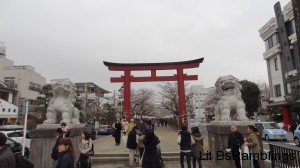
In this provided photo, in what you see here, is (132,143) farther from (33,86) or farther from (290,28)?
(33,86)

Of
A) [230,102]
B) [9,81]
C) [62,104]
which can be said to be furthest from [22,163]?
[9,81]

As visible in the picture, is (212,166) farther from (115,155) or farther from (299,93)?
(299,93)

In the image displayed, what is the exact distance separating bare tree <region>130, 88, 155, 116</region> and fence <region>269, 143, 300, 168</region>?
45257 millimetres

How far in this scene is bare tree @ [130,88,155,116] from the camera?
A: 52.8m

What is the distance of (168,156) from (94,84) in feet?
179

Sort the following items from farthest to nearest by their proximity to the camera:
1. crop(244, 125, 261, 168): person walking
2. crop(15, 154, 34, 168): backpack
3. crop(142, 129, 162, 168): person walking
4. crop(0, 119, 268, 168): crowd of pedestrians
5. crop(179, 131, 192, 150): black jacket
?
1. crop(179, 131, 192, 150): black jacket
2. crop(244, 125, 261, 168): person walking
3. crop(142, 129, 162, 168): person walking
4. crop(0, 119, 268, 168): crowd of pedestrians
5. crop(15, 154, 34, 168): backpack

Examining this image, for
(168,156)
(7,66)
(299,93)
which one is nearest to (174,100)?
(299,93)

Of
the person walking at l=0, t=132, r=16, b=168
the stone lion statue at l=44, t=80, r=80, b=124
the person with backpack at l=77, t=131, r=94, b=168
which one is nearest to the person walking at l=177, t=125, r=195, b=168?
the person with backpack at l=77, t=131, r=94, b=168

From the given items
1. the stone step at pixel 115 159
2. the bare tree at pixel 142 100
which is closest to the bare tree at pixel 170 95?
the bare tree at pixel 142 100

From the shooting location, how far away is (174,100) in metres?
41.4

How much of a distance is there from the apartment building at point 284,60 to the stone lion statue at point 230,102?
1847 centimetres

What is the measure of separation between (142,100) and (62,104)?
44158 millimetres

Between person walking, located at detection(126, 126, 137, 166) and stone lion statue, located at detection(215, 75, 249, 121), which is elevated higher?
stone lion statue, located at detection(215, 75, 249, 121)

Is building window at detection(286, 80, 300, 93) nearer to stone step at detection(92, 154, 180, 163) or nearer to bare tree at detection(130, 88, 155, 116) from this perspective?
stone step at detection(92, 154, 180, 163)
